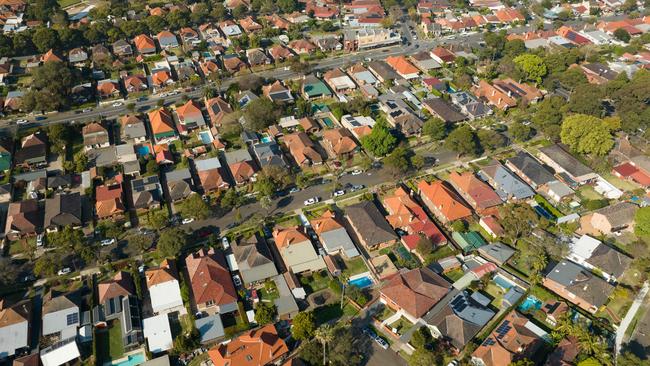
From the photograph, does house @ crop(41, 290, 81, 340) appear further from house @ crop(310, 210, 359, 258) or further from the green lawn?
the green lawn

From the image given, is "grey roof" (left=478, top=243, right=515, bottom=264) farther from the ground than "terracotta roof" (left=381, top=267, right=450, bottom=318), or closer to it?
closer to it

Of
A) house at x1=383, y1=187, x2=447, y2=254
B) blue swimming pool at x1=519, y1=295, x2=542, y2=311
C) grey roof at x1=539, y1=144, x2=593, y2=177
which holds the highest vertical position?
house at x1=383, y1=187, x2=447, y2=254

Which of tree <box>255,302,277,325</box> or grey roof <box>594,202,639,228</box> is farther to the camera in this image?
grey roof <box>594,202,639,228</box>

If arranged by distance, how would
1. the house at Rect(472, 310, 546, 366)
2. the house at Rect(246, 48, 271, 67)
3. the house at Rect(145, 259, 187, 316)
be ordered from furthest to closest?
the house at Rect(246, 48, 271, 67)
the house at Rect(145, 259, 187, 316)
the house at Rect(472, 310, 546, 366)

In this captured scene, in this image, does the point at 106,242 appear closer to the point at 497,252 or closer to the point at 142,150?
the point at 142,150

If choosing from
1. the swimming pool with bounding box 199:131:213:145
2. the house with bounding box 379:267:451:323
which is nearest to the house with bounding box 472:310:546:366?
the house with bounding box 379:267:451:323

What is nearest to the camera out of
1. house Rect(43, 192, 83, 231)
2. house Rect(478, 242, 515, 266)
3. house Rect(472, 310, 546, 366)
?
house Rect(472, 310, 546, 366)

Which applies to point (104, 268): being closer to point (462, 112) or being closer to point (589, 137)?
point (462, 112)
